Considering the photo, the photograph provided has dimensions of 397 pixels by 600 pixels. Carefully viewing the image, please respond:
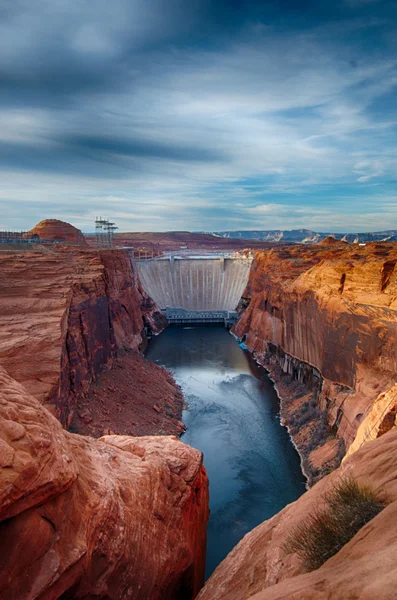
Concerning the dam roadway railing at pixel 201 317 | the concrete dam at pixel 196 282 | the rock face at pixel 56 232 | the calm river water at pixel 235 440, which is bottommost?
the calm river water at pixel 235 440

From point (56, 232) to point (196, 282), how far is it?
934 inches

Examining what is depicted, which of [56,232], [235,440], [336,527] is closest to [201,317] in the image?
[56,232]

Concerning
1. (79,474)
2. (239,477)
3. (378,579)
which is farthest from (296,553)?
(239,477)

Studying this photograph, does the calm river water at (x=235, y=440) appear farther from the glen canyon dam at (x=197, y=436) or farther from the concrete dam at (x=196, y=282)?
the concrete dam at (x=196, y=282)

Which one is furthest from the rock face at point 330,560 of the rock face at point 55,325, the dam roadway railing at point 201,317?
the dam roadway railing at point 201,317

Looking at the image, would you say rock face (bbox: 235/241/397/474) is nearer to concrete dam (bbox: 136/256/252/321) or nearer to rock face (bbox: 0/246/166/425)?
rock face (bbox: 0/246/166/425)

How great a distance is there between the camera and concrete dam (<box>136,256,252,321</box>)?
65.2 metres

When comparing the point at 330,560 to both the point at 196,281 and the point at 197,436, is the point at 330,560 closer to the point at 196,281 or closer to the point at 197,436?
the point at 197,436

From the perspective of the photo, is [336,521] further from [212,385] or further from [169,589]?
[212,385]

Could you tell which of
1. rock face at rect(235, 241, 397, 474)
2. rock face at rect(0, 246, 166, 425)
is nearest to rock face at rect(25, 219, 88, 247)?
rock face at rect(0, 246, 166, 425)

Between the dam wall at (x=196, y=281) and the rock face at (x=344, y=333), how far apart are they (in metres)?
28.7

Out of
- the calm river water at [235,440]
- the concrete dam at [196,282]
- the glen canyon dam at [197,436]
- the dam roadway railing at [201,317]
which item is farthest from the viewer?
the concrete dam at [196,282]

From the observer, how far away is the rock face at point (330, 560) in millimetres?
4434

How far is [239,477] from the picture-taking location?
71.9 ft
